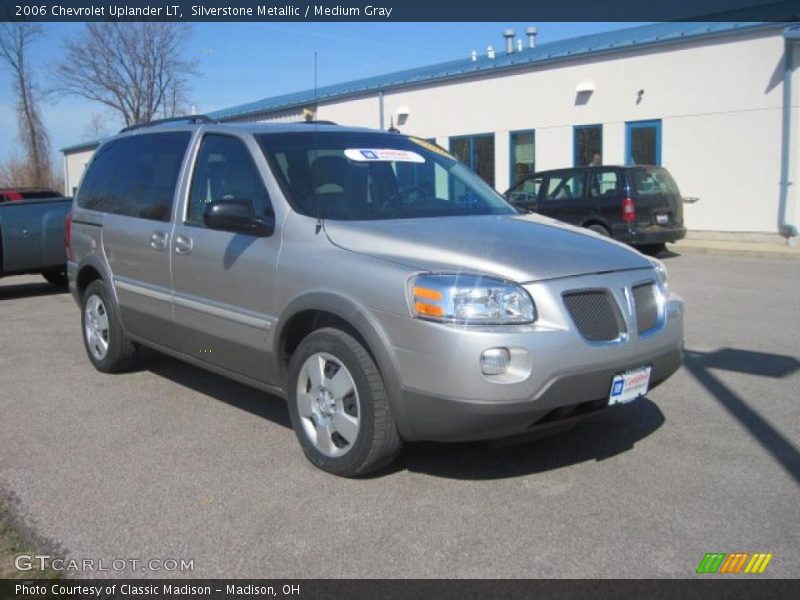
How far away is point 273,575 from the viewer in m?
3.10

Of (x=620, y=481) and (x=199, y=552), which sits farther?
(x=620, y=481)

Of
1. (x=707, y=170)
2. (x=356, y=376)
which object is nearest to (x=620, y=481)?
(x=356, y=376)

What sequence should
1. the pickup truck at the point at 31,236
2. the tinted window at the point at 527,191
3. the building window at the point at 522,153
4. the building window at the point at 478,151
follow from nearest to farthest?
the pickup truck at the point at 31,236
the tinted window at the point at 527,191
the building window at the point at 522,153
the building window at the point at 478,151

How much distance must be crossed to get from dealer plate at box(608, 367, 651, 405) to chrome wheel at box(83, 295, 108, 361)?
4.10m

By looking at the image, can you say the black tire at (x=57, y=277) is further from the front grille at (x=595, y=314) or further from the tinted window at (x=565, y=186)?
the front grille at (x=595, y=314)

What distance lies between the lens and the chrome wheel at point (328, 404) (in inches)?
155

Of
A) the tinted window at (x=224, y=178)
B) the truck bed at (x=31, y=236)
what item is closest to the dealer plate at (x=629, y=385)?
the tinted window at (x=224, y=178)

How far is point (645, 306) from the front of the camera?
4.06m

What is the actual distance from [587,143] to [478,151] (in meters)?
4.07

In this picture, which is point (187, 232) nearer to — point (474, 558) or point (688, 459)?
point (474, 558)

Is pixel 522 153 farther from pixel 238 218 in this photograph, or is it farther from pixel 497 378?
pixel 497 378

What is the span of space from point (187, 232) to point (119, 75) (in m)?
42.1

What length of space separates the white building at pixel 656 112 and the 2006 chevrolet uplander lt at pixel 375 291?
26.2 feet

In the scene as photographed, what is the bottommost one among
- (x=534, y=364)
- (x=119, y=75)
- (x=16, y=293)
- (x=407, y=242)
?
(x=16, y=293)
